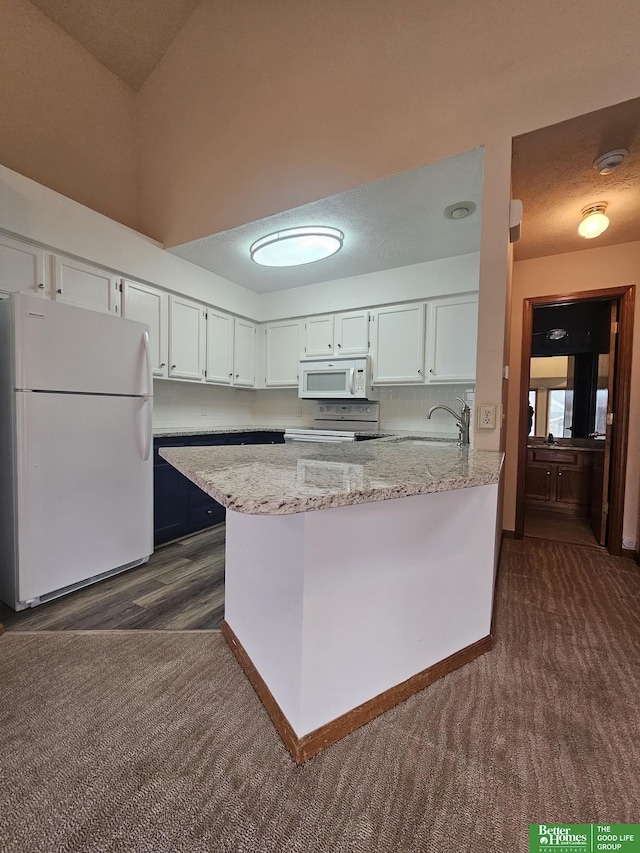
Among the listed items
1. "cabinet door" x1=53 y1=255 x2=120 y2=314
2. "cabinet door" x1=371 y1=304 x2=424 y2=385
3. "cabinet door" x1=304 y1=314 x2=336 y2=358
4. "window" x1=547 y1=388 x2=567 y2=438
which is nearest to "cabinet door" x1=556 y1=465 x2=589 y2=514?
"window" x1=547 y1=388 x2=567 y2=438

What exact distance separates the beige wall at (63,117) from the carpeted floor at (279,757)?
11.1 ft

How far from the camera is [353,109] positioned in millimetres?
2174

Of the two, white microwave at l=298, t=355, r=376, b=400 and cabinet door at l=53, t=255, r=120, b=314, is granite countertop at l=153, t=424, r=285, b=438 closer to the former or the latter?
white microwave at l=298, t=355, r=376, b=400

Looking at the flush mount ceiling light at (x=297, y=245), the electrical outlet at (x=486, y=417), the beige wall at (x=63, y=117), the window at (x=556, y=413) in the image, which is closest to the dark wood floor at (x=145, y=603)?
the electrical outlet at (x=486, y=417)

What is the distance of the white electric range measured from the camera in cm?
376

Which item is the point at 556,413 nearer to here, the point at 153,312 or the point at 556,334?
the point at 556,334

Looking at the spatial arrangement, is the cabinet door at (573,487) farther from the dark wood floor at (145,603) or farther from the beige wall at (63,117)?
the beige wall at (63,117)

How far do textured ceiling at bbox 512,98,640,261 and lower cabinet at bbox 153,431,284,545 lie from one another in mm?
3029

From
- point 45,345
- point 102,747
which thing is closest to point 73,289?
point 45,345

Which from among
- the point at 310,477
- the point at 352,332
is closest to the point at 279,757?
the point at 310,477

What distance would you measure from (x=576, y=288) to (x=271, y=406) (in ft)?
11.1

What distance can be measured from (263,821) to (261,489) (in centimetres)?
93

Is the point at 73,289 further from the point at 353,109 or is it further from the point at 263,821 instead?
the point at 263,821

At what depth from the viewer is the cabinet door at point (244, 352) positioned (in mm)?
4117
